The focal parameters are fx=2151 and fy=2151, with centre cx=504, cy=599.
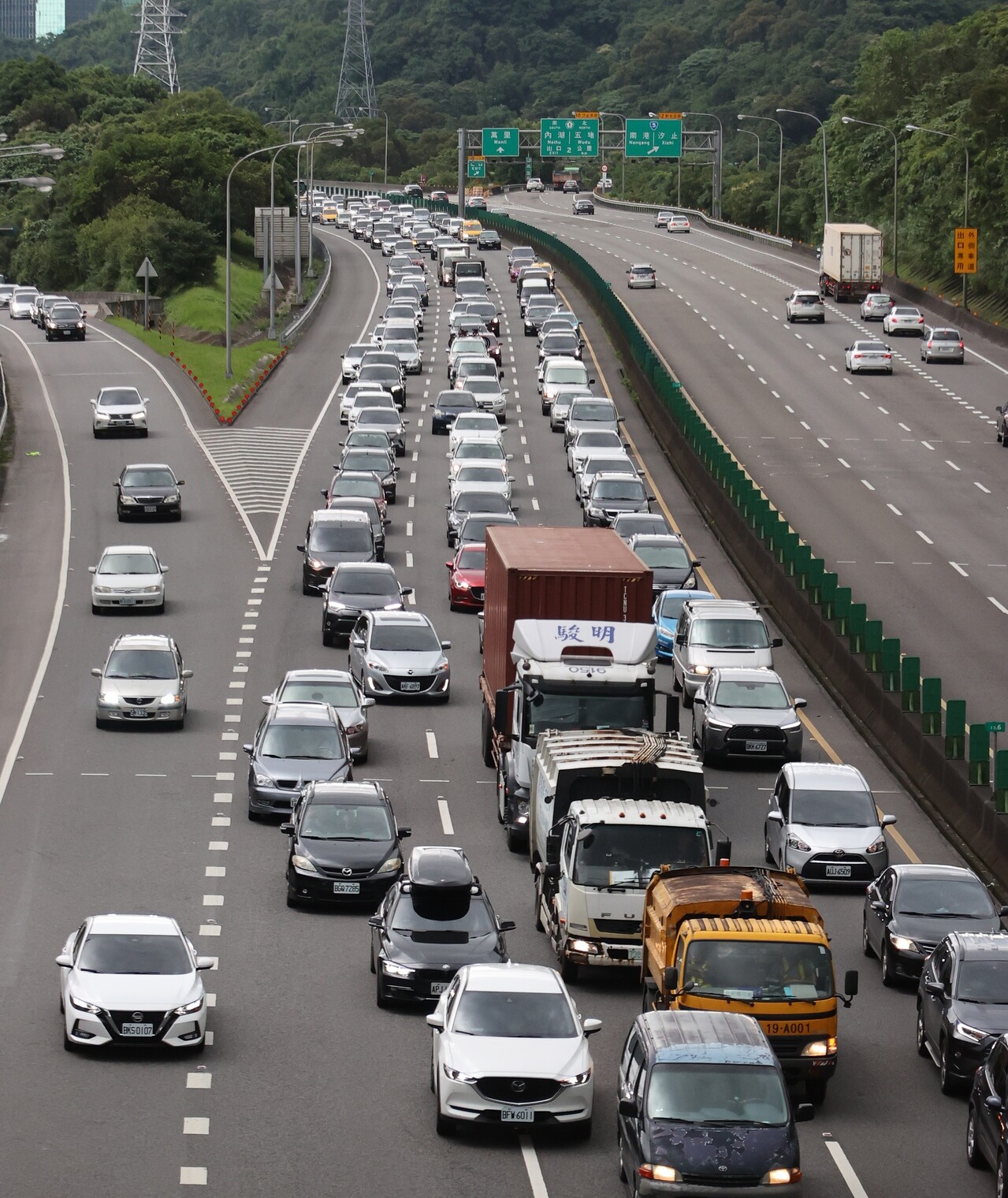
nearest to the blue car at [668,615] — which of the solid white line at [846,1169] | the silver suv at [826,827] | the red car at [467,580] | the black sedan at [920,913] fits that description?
the red car at [467,580]

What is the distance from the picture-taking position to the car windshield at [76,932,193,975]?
2205 centimetres

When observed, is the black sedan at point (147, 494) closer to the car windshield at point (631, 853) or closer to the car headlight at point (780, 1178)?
the car windshield at point (631, 853)

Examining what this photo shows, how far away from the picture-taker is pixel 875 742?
37.4 meters

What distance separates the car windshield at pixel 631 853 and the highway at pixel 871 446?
45.5ft

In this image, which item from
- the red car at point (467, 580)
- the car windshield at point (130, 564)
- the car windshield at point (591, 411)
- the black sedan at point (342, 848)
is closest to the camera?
the black sedan at point (342, 848)

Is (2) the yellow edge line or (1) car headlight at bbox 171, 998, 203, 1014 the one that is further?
(2) the yellow edge line

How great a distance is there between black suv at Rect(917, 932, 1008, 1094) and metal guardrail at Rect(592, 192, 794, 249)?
103895 millimetres

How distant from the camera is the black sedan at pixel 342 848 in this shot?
27516mm

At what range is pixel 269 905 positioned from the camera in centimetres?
2786

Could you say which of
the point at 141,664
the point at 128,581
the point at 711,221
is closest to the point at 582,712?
the point at 141,664

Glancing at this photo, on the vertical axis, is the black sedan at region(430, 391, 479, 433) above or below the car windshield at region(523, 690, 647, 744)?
below

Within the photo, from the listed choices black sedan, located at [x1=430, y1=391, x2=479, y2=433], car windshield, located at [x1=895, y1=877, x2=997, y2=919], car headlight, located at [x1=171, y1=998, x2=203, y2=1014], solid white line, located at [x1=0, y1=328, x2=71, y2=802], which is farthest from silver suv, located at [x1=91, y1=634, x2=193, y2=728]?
black sedan, located at [x1=430, y1=391, x2=479, y2=433]

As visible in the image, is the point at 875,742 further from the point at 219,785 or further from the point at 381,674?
the point at 219,785

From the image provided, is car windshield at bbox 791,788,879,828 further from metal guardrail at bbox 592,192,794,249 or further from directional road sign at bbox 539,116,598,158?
directional road sign at bbox 539,116,598,158
